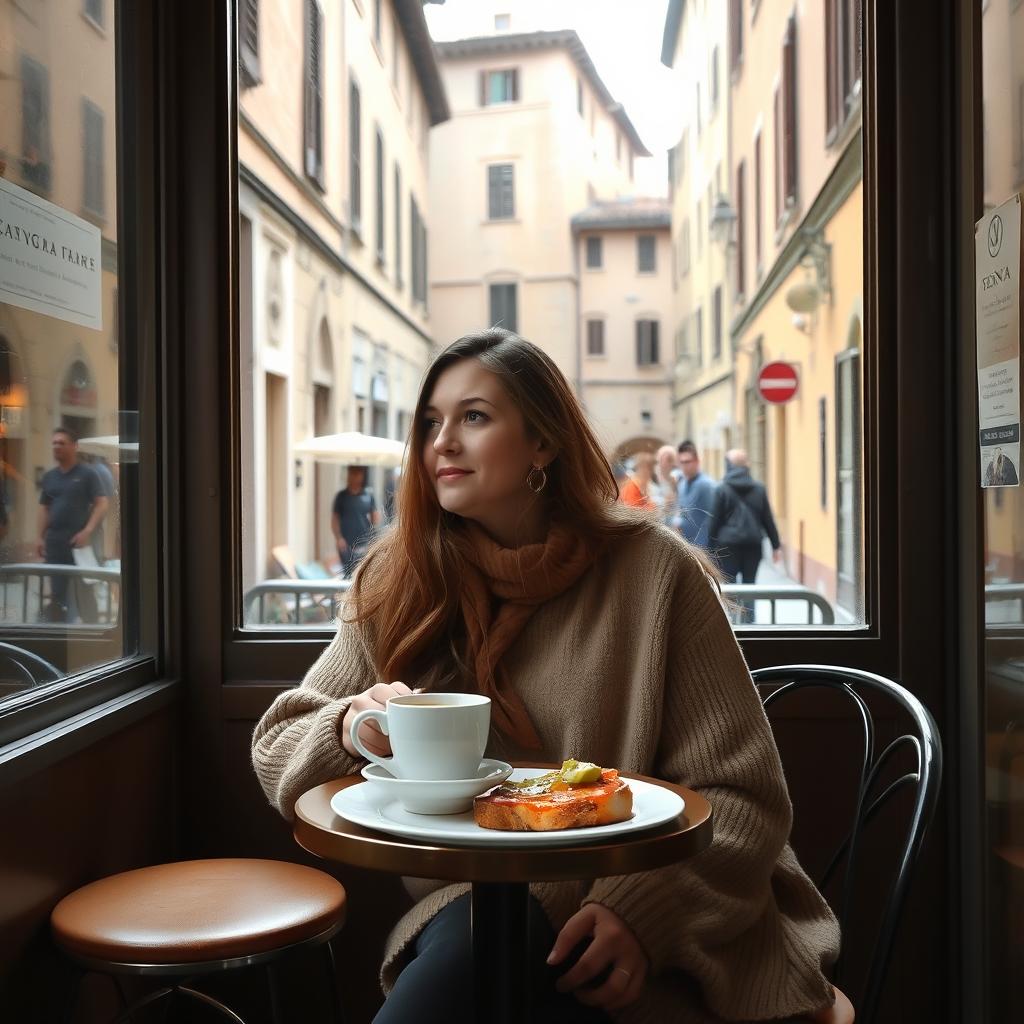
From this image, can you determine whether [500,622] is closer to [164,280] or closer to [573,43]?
[164,280]

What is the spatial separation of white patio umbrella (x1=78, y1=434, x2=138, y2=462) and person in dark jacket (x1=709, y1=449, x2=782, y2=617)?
128 centimetres

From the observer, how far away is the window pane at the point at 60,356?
1.80 m

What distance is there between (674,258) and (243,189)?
2.23 meters

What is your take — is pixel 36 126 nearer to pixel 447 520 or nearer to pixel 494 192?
pixel 447 520

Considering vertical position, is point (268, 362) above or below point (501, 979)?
above

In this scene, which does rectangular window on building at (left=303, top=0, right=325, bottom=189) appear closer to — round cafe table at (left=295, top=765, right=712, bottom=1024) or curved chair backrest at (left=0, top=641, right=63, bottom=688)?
curved chair backrest at (left=0, top=641, right=63, bottom=688)

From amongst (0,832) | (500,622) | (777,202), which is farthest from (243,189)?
(777,202)

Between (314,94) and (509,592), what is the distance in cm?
200

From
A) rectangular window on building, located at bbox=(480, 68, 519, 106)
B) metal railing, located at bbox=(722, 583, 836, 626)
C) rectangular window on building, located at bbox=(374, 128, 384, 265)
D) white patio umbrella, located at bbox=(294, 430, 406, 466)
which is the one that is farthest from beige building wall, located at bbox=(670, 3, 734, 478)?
white patio umbrella, located at bbox=(294, 430, 406, 466)

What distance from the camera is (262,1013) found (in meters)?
2.42

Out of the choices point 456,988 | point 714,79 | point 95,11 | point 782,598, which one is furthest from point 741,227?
point 456,988

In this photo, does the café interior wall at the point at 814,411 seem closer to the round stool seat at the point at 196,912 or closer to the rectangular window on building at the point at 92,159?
the round stool seat at the point at 196,912

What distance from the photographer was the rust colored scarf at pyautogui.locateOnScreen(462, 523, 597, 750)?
174 centimetres

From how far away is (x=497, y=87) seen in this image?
3.10 metres
